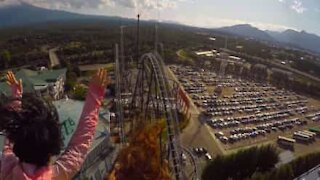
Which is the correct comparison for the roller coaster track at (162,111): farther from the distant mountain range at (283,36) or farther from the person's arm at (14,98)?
the distant mountain range at (283,36)

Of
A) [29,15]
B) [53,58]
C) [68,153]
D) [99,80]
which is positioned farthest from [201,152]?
[29,15]

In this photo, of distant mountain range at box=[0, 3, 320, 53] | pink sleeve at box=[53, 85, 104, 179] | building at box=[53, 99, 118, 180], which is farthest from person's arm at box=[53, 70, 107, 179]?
distant mountain range at box=[0, 3, 320, 53]

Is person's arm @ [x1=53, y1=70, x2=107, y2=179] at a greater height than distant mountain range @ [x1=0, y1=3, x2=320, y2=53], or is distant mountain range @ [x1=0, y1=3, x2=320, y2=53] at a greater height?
person's arm @ [x1=53, y1=70, x2=107, y2=179]

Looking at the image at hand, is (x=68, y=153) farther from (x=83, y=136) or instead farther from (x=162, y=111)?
(x=162, y=111)

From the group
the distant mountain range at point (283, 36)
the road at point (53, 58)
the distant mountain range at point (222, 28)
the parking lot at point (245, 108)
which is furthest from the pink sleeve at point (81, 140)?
the distant mountain range at point (283, 36)

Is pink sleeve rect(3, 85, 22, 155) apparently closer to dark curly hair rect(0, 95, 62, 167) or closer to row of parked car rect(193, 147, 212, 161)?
dark curly hair rect(0, 95, 62, 167)
